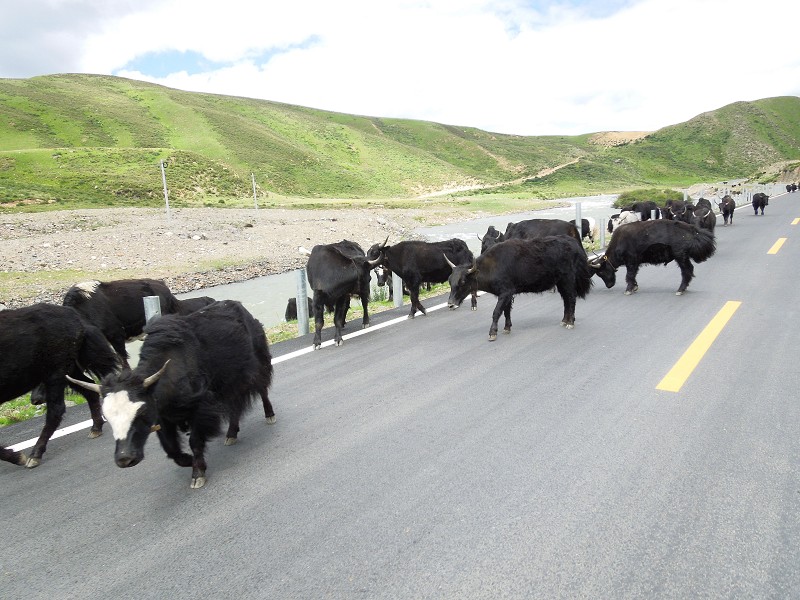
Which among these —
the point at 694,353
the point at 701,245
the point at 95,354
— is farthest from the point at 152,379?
the point at 701,245

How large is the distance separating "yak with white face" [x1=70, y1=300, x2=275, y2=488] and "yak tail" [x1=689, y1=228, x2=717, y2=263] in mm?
8523

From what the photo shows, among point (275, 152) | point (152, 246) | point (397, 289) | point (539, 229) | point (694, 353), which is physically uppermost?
point (275, 152)

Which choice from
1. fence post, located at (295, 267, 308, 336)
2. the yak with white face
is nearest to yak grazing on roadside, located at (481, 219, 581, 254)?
fence post, located at (295, 267, 308, 336)

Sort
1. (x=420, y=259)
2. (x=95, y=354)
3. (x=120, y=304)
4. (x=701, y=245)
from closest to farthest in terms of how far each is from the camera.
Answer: (x=95, y=354), (x=120, y=304), (x=420, y=259), (x=701, y=245)

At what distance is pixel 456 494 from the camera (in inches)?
139

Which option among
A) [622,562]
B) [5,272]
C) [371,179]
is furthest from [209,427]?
[371,179]

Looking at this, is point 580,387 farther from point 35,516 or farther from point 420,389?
point 35,516

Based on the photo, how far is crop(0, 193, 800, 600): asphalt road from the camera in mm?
2809

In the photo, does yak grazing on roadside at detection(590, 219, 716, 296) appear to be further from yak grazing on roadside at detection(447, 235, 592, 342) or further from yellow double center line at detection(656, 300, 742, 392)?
yak grazing on roadside at detection(447, 235, 592, 342)

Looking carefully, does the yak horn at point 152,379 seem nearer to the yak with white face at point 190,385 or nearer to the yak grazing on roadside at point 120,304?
the yak with white face at point 190,385

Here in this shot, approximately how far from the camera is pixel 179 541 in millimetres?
3230

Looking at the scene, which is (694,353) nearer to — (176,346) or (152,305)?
(176,346)

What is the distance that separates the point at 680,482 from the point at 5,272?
1935cm

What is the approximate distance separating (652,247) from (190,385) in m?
9.19
